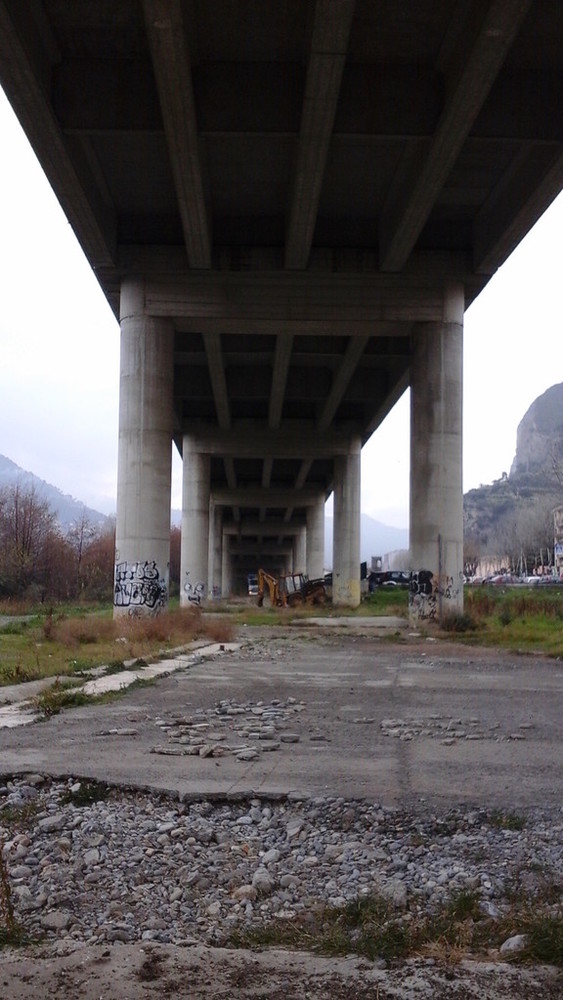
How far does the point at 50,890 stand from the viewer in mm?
3988

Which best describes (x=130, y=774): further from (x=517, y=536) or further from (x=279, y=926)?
(x=517, y=536)

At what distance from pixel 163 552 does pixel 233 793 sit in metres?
22.9

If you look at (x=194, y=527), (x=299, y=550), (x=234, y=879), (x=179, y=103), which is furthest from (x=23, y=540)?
(x=234, y=879)

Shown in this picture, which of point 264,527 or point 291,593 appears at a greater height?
point 264,527

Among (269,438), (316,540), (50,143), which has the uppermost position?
(50,143)

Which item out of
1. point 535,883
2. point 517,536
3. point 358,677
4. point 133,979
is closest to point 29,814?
point 133,979

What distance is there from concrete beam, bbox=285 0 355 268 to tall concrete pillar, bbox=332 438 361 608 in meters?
27.8

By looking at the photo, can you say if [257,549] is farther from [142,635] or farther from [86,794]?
[86,794]

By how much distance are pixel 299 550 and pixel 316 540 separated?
22546 mm

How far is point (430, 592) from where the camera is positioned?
2791 cm

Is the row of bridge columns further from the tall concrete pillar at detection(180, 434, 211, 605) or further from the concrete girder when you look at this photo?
the tall concrete pillar at detection(180, 434, 211, 605)

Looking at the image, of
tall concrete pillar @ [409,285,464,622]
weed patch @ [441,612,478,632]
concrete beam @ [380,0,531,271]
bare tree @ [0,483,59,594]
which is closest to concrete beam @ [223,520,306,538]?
bare tree @ [0,483,59,594]

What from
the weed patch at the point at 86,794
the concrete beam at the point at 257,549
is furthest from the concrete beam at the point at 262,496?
the weed patch at the point at 86,794

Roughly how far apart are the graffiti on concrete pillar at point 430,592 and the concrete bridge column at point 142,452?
755cm
